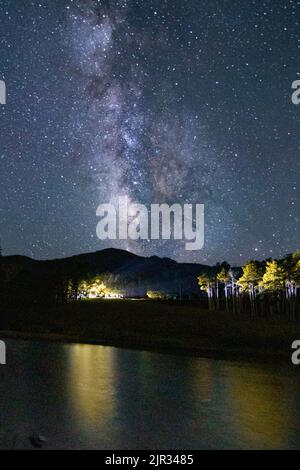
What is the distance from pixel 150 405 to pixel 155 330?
3676cm

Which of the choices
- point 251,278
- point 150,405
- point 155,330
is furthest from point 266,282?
point 150,405

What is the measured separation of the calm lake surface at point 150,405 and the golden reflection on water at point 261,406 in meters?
0.02

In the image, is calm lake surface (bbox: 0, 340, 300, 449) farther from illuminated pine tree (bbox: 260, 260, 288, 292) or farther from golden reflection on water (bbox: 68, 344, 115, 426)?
illuminated pine tree (bbox: 260, 260, 288, 292)

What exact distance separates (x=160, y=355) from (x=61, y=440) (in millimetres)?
18638

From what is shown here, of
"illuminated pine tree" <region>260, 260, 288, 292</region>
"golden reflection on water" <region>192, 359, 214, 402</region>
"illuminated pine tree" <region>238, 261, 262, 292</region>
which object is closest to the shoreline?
"golden reflection on water" <region>192, 359, 214, 402</region>

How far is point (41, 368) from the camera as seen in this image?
72.8ft

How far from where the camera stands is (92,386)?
17.0 meters

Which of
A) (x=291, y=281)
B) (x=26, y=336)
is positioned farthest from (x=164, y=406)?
(x=291, y=281)

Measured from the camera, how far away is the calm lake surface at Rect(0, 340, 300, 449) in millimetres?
10148

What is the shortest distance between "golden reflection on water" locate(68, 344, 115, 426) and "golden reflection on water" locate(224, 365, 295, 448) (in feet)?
12.4

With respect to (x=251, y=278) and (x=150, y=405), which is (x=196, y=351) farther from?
(x=251, y=278)

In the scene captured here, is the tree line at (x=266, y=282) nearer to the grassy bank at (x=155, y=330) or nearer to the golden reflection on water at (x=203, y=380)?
the grassy bank at (x=155, y=330)

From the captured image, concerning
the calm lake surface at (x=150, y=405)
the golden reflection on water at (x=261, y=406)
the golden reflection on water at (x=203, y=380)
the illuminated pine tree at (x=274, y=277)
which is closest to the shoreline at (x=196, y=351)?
the calm lake surface at (x=150, y=405)
